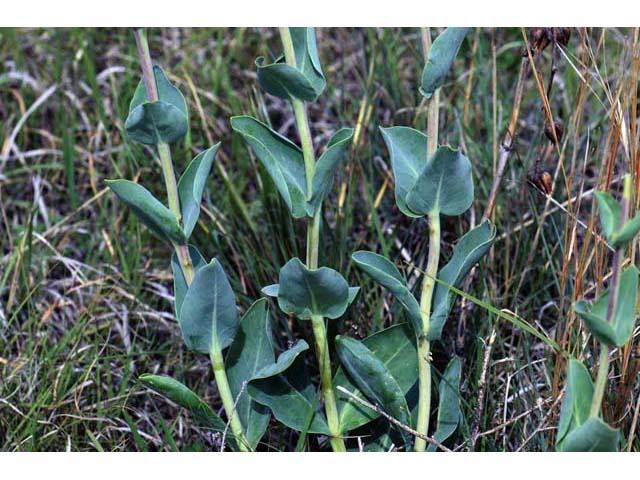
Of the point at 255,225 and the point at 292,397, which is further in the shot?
the point at 255,225

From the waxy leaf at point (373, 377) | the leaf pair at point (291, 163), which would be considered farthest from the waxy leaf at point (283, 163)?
the waxy leaf at point (373, 377)

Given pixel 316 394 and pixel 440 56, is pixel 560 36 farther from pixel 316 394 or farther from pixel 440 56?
pixel 316 394

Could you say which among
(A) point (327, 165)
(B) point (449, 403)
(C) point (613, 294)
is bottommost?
(B) point (449, 403)

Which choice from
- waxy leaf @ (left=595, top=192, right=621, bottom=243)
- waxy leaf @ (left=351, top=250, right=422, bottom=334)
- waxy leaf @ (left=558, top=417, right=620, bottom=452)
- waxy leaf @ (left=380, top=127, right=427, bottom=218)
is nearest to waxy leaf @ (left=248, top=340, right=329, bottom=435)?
waxy leaf @ (left=351, top=250, right=422, bottom=334)

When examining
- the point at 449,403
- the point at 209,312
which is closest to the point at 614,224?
the point at 449,403

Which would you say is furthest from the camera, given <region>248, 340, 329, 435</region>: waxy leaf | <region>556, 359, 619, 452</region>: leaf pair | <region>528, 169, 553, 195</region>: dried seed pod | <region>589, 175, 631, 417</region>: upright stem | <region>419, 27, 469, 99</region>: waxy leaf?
<region>528, 169, 553, 195</region>: dried seed pod

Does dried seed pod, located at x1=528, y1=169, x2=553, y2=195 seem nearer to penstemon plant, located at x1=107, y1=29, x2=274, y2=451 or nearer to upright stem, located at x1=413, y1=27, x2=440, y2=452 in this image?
upright stem, located at x1=413, y1=27, x2=440, y2=452

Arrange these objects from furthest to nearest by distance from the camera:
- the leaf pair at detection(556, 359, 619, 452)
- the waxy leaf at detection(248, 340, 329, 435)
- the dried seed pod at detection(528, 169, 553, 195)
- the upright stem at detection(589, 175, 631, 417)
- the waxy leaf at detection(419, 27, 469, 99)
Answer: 1. the dried seed pod at detection(528, 169, 553, 195)
2. the waxy leaf at detection(248, 340, 329, 435)
3. the waxy leaf at detection(419, 27, 469, 99)
4. the leaf pair at detection(556, 359, 619, 452)
5. the upright stem at detection(589, 175, 631, 417)

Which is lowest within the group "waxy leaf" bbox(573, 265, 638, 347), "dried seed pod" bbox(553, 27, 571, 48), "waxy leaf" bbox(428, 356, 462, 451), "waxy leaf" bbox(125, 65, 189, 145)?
"waxy leaf" bbox(428, 356, 462, 451)
